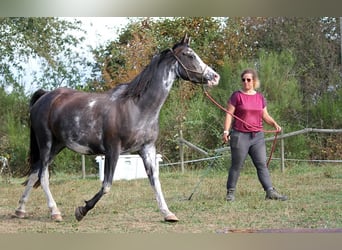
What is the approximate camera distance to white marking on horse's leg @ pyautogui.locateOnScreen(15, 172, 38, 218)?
13.8 feet

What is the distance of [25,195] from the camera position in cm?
425

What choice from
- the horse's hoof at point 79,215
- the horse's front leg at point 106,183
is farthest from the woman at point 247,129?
Answer: the horse's hoof at point 79,215

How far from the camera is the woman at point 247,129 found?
14.7 feet

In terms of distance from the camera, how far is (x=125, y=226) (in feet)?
12.4

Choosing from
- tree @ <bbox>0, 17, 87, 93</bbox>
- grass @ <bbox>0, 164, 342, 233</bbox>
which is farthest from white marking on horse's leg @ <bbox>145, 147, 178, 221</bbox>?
tree @ <bbox>0, 17, 87, 93</bbox>

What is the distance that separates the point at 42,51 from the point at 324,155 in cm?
367

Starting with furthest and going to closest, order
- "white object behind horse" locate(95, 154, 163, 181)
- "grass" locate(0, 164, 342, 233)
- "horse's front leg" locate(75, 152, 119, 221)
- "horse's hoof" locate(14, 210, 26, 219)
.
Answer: "white object behind horse" locate(95, 154, 163, 181)
"horse's hoof" locate(14, 210, 26, 219)
"horse's front leg" locate(75, 152, 119, 221)
"grass" locate(0, 164, 342, 233)

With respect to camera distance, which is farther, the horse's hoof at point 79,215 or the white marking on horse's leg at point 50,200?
the white marking on horse's leg at point 50,200

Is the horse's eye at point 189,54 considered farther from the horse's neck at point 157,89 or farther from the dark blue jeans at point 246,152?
the dark blue jeans at point 246,152

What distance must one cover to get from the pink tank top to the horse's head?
59 cm

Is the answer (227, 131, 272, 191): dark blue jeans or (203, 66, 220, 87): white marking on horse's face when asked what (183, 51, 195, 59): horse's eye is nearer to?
(203, 66, 220, 87): white marking on horse's face

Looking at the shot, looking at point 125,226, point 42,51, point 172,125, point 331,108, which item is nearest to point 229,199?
point 125,226

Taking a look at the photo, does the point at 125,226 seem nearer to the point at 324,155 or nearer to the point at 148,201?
the point at 148,201

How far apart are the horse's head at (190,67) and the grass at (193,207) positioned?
906 mm
